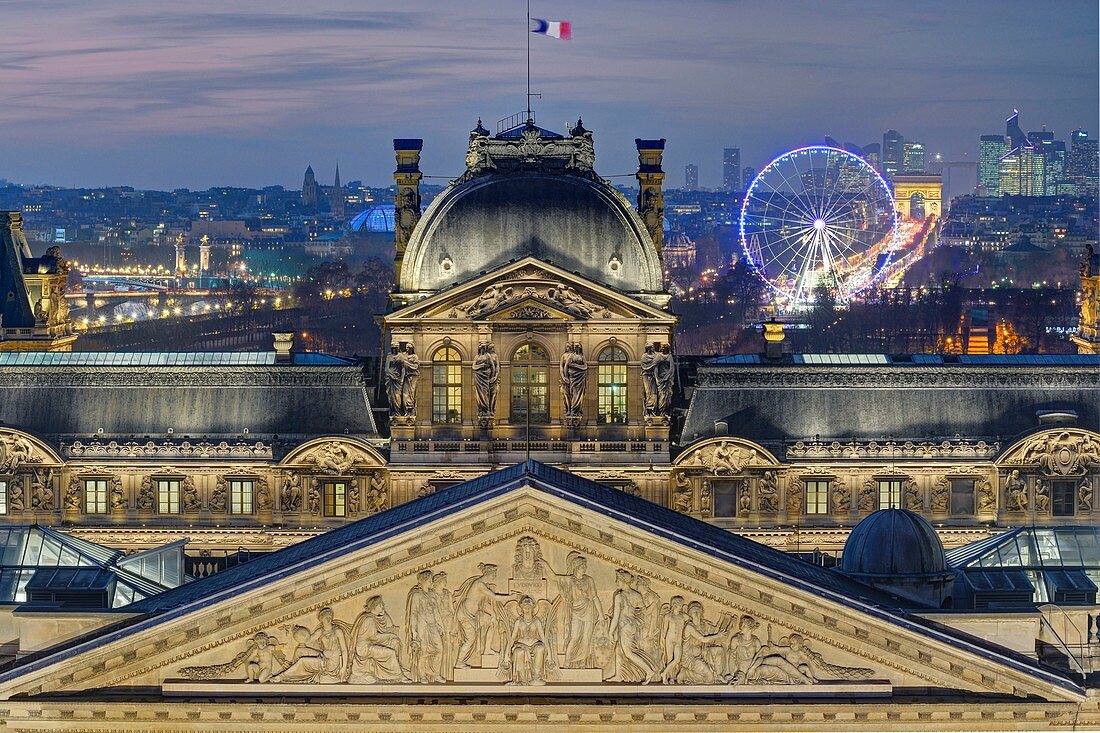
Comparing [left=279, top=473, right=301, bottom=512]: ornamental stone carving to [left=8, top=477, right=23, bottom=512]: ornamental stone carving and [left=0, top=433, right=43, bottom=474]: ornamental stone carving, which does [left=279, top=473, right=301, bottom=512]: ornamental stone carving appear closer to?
[left=0, top=433, right=43, bottom=474]: ornamental stone carving

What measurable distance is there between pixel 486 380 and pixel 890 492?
507 inches

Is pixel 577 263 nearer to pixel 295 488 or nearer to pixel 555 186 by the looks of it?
pixel 555 186

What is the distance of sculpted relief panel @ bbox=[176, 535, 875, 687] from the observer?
5656 centimetres

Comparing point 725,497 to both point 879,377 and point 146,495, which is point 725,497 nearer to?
point 879,377

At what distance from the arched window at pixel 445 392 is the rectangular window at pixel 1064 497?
Result: 60.9 feet

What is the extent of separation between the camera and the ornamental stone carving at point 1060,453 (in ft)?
308

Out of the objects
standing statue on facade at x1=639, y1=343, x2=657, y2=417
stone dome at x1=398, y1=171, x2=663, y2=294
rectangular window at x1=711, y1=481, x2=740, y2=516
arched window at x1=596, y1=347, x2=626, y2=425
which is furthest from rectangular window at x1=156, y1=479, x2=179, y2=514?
rectangular window at x1=711, y1=481, x2=740, y2=516

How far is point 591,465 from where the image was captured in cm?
9312

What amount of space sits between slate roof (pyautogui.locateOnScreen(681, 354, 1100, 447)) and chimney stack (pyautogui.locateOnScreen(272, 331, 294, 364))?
1309 cm

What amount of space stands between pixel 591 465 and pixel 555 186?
8.91 meters

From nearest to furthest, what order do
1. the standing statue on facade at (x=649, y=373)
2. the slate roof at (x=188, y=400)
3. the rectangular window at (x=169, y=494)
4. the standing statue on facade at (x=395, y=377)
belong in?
the standing statue on facade at (x=395, y=377)
the standing statue on facade at (x=649, y=373)
the rectangular window at (x=169, y=494)
the slate roof at (x=188, y=400)

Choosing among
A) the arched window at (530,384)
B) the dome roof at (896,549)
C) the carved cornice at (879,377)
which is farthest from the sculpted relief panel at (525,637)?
the carved cornice at (879,377)

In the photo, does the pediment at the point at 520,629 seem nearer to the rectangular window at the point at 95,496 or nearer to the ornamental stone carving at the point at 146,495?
the ornamental stone carving at the point at 146,495

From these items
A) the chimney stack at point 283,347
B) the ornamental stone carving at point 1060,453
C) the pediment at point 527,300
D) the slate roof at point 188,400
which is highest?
the pediment at point 527,300
